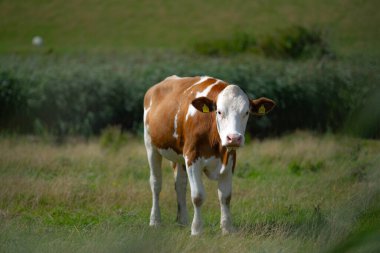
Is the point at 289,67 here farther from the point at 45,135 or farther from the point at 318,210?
the point at 318,210

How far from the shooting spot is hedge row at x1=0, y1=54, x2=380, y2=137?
20.5 metres

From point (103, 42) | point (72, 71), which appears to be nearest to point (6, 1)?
point (103, 42)

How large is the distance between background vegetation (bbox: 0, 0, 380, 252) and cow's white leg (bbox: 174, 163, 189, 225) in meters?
0.25

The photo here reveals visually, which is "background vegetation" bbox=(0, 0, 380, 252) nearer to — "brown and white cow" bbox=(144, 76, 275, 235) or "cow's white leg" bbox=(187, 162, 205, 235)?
"cow's white leg" bbox=(187, 162, 205, 235)

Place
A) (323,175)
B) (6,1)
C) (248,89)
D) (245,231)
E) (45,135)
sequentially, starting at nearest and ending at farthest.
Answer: (245,231) → (323,175) → (45,135) → (248,89) → (6,1)

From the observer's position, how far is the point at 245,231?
834cm

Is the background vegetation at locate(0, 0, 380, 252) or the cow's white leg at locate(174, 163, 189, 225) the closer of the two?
the background vegetation at locate(0, 0, 380, 252)

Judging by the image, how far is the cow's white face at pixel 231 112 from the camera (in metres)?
7.87

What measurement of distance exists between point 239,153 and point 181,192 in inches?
262

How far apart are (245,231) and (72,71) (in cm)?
1519

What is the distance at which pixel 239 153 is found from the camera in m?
Result: 16.0

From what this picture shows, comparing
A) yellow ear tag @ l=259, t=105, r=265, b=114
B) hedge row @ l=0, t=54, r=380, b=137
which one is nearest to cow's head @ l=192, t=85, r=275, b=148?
yellow ear tag @ l=259, t=105, r=265, b=114

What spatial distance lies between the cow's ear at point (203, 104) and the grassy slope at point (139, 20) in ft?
131

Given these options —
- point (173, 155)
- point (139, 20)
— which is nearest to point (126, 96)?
point (173, 155)
